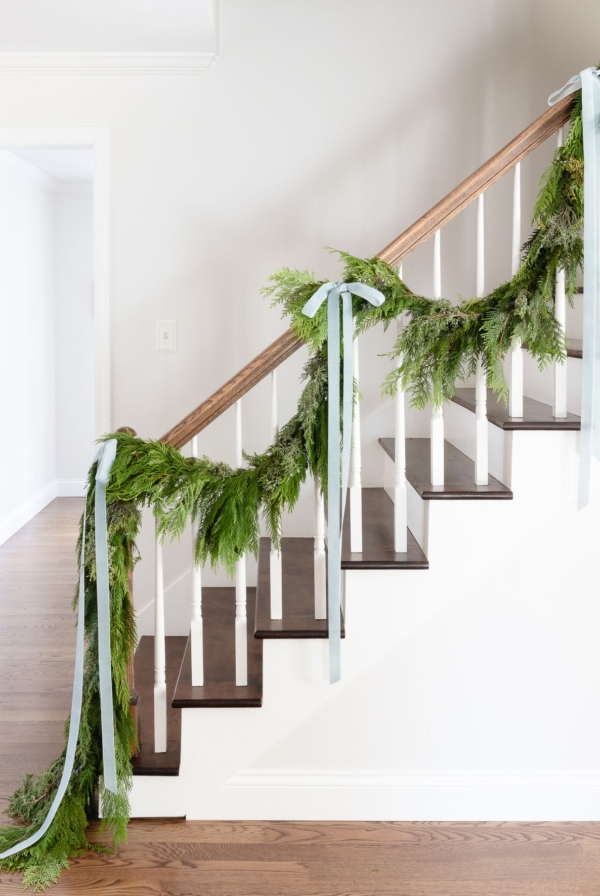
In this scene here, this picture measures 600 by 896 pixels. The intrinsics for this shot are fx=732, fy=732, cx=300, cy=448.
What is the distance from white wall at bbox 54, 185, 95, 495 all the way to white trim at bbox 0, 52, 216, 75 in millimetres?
3298

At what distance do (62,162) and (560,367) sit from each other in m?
4.36

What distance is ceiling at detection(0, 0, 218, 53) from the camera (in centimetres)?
235

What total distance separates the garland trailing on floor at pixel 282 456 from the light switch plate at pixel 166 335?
1.07 meters

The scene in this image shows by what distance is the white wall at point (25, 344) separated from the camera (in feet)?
16.1

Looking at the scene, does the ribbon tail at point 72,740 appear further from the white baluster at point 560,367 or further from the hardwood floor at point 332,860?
the white baluster at point 560,367

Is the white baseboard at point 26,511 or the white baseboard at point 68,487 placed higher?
the white baseboard at point 68,487

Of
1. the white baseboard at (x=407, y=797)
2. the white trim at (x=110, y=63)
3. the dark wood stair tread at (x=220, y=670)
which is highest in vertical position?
the white trim at (x=110, y=63)

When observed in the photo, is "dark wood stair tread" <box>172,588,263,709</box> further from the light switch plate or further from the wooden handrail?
→ the light switch plate

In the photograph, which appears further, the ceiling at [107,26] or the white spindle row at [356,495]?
the ceiling at [107,26]

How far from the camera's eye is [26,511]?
5332 millimetres

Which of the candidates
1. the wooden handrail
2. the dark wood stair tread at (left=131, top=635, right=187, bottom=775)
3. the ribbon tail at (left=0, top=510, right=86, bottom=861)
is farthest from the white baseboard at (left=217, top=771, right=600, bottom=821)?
the wooden handrail

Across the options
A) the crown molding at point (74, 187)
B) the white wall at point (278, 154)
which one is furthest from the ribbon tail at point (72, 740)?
the crown molding at point (74, 187)

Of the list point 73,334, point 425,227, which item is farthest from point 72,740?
point 73,334

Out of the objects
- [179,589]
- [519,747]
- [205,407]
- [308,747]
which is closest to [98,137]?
[205,407]
